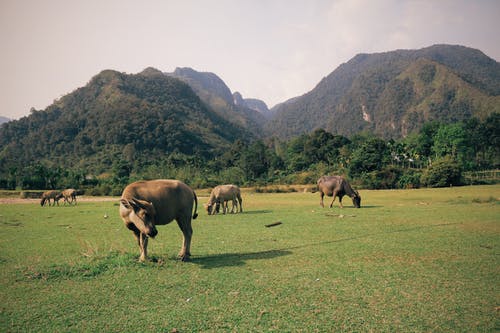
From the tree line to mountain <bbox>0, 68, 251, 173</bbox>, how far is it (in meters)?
4.03

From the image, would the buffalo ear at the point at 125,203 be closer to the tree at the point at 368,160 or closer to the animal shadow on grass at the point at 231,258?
the animal shadow on grass at the point at 231,258

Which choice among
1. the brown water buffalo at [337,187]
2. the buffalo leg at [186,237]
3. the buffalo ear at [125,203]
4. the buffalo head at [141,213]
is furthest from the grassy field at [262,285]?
the brown water buffalo at [337,187]

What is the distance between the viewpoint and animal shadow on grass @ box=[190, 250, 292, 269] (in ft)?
27.1

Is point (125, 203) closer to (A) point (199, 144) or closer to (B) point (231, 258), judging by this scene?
(B) point (231, 258)

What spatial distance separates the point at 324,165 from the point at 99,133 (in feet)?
271

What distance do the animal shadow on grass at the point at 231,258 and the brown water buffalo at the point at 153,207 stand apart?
1.76 feet

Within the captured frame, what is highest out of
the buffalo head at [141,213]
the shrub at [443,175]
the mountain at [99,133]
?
the mountain at [99,133]

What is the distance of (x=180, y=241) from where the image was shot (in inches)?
456

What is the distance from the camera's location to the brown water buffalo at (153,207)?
790cm

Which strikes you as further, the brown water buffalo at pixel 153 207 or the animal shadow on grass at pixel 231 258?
the animal shadow on grass at pixel 231 258

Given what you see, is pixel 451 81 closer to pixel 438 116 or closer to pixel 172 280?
pixel 438 116

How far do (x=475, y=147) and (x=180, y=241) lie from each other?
10033cm

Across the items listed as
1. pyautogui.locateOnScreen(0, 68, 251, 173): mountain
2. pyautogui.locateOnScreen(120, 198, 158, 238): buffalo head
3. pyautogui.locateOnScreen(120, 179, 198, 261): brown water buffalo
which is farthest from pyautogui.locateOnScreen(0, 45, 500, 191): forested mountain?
pyautogui.locateOnScreen(120, 198, 158, 238): buffalo head

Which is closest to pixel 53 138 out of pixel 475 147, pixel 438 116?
pixel 475 147
